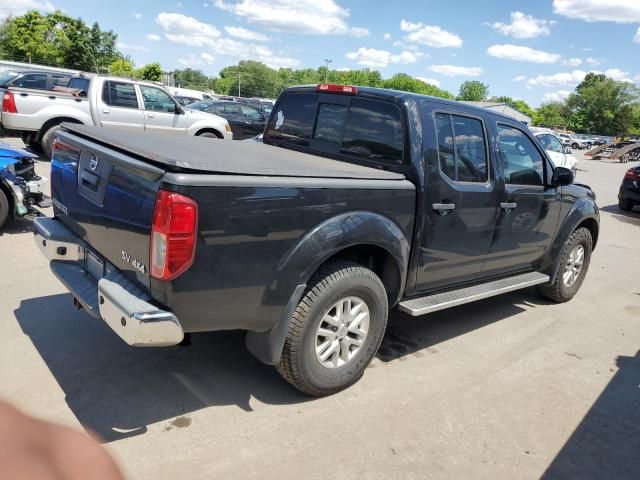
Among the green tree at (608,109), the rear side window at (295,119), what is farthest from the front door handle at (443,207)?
the green tree at (608,109)

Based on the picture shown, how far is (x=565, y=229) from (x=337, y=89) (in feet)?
9.59

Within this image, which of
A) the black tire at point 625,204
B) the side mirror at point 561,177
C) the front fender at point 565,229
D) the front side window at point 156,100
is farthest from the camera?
the black tire at point 625,204

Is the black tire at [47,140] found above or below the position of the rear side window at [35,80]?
below

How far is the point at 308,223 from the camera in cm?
304

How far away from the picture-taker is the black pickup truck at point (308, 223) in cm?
268

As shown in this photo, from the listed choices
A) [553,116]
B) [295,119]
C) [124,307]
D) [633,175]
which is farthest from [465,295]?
[553,116]

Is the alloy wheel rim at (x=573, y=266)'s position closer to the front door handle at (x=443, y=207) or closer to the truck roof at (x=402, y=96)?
the truck roof at (x=402, y=96)

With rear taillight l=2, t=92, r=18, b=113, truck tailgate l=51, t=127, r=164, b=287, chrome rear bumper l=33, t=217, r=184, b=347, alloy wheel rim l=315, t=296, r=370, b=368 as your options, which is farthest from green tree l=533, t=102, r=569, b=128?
chrome rear bumper l=33, t=217, r=184, b=347

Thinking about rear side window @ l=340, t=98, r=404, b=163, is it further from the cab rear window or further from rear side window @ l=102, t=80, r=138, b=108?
rear side window @ l=102, t=80, r=138, b=108

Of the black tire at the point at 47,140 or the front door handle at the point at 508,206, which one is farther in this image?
the black tire at the point at 47,140

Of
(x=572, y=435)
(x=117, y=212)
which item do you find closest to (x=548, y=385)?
(x=572, y=435)

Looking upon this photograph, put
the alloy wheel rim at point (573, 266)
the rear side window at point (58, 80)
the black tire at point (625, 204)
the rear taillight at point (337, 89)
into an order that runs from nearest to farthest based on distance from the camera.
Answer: the rear taillight at point (337, 89) < the alloy wheel rim at point (573, 266) < the rear side window at point (58, 80) < the black tire at point (625, 204)

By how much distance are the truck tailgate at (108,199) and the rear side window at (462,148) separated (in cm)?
224

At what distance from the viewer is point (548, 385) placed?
13.1ft
